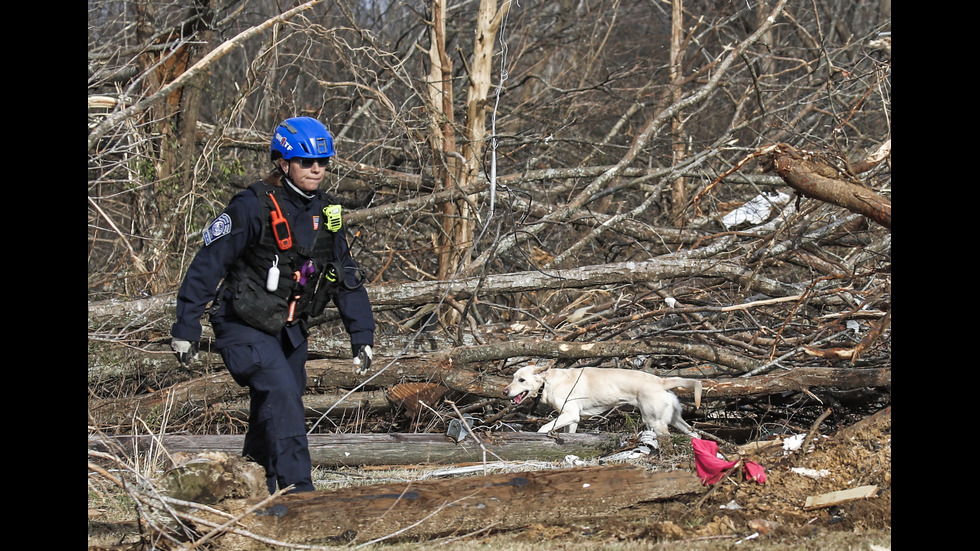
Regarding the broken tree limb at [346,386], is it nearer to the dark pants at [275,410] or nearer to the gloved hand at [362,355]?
the gloved hand at [362,355]

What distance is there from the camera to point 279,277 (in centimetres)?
454

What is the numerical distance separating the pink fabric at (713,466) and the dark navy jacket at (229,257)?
2313 millimetres

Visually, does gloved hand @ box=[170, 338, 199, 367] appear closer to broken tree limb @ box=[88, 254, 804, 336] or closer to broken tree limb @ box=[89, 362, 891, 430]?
broken tree limb @ box=[89, 362, 891, 430]

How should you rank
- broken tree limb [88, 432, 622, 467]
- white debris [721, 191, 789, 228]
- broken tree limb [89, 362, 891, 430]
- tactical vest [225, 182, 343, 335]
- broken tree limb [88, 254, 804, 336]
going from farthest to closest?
1. white debris [721, 191, 789, 228]
2. broken tree limb [88, 254, 804, 336]
3. broken tree limb [89, 362, 891, 430]
4. broken tree limb [88, 432, 622, 467]
5. tactical vest [225, 182, 343, 335]

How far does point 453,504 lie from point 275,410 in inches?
44.9

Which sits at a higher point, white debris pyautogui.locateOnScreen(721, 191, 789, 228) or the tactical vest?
white debris pyautogui.locateOnScreen(721, 191, 789, 228)

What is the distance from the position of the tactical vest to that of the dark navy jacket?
0.03 meters

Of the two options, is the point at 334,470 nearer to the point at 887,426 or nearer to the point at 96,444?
the point at 96,444

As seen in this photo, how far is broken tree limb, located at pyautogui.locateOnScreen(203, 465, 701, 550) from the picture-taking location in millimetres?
3682

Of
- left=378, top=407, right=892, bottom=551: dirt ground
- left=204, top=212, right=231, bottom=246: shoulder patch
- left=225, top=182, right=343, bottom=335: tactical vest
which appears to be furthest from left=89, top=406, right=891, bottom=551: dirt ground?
left=204, top=212, right=231, bottom=246: shoulder patch

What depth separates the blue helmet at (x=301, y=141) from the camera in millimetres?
4504

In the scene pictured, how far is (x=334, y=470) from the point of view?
561 centimetres
